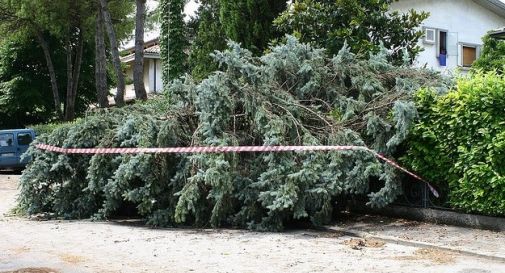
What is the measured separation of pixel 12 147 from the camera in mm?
24141

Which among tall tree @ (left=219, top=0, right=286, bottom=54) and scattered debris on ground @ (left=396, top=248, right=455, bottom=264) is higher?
tall tree @ (left=219, top=0, right=286, bottom=54)

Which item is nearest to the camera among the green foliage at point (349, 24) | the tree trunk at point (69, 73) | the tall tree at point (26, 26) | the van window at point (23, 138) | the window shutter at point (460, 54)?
the green foliage at point (349, 24)

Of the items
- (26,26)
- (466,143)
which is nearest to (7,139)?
(26,26)

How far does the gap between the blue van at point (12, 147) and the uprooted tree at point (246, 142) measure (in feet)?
42.1

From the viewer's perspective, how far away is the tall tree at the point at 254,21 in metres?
18.8

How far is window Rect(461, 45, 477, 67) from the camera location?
101 feet

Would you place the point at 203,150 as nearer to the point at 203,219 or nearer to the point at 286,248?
the point at 203,219

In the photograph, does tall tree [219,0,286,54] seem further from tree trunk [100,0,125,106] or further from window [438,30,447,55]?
window [438,30,447,55]

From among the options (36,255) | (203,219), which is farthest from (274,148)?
(36,255)

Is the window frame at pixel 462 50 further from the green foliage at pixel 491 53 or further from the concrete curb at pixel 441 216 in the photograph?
the concrete curb at pixel 441 216

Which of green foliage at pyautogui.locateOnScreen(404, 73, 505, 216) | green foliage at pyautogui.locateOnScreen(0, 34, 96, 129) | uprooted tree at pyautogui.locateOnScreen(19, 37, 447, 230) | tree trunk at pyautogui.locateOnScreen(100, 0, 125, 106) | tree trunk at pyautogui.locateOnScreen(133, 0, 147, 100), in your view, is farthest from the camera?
green foliage at pyautogui.locateOnScreen(0, 34, 96, 129)

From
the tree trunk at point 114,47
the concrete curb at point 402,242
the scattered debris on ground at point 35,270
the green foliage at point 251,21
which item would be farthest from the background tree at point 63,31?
the scattered debris on ground at point 35,270

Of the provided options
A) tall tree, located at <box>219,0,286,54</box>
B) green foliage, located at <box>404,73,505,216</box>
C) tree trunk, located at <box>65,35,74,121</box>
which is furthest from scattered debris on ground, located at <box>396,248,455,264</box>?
tree trunk, located at <box>65,35,74,121</box>

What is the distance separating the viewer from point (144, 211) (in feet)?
34.6
